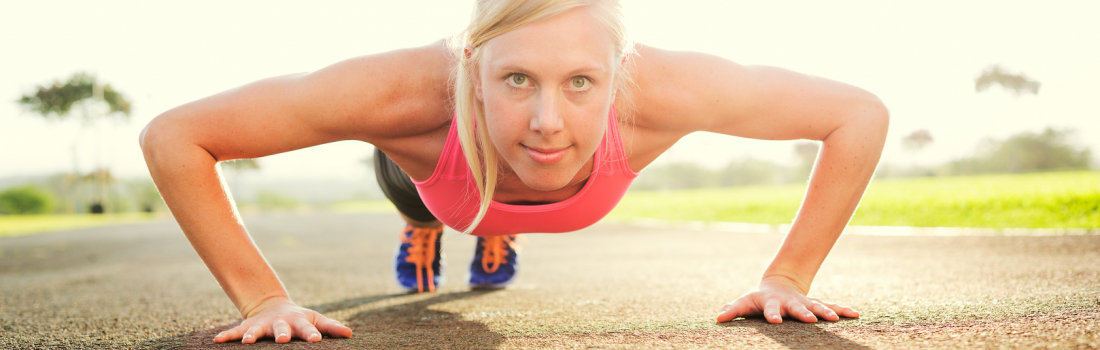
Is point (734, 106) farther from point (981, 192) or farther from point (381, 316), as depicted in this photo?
point (981, 192)

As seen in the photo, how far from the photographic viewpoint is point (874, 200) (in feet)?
28.7

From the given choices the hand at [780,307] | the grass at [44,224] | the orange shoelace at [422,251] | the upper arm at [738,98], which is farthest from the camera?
the grass at [44,224]

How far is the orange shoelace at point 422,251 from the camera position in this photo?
3.41m

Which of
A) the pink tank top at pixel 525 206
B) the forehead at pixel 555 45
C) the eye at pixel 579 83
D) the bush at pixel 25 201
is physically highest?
the forehead at pixel 555 45

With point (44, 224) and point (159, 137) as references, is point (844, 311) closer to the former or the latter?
point (159, 137)

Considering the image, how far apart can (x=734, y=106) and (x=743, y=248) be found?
3715 millimetres

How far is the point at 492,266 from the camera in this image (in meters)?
3.44

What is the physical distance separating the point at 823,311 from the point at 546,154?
0.96m

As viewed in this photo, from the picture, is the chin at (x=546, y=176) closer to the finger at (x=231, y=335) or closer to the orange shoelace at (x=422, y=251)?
the finger at (x=231, y=335)

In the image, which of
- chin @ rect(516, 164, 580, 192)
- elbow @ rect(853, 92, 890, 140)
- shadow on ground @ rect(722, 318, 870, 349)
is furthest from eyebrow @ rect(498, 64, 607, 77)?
elbow @ rect(853, 92, 890, 140)

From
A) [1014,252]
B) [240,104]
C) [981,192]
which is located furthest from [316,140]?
[981,192]

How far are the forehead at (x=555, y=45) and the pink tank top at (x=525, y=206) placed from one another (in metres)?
0.31

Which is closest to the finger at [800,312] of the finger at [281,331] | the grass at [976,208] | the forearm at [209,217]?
the finger at [281,331]

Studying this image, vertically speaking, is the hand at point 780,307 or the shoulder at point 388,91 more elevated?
the shoulder at point 388,91
